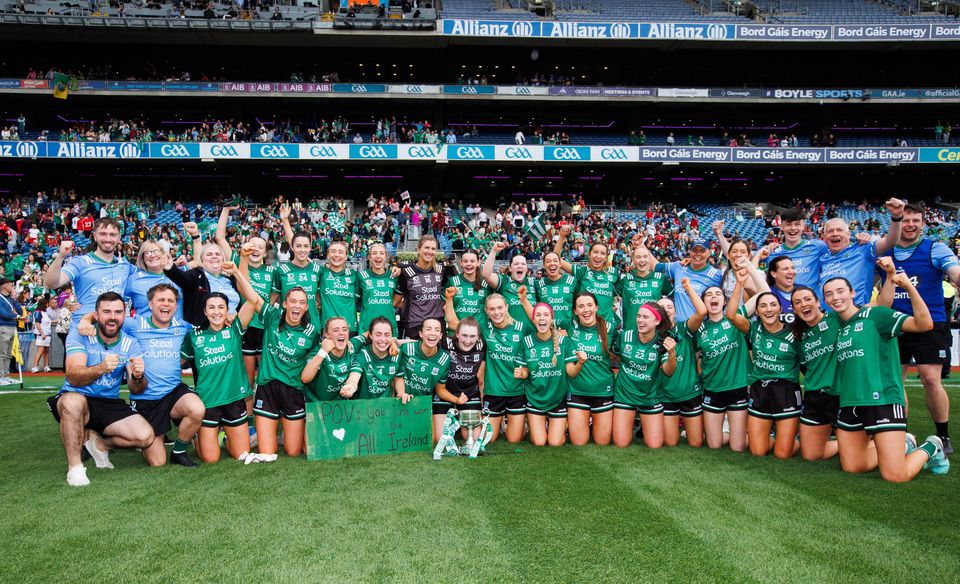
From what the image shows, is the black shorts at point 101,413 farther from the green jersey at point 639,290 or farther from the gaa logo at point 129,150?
the gaa logo at point 129,150

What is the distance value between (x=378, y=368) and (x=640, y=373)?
8.83ft

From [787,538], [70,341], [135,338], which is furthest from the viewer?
[135,338]

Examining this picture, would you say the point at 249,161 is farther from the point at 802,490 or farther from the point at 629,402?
the point at 802,490

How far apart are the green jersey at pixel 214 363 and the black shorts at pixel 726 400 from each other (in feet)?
15.3

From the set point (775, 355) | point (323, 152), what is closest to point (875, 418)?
point (775, 355)

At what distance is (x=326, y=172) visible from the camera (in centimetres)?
3534

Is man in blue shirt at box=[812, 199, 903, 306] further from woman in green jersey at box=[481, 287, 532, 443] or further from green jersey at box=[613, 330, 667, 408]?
woman in green jersey at box=[481, 287, 532, 443]

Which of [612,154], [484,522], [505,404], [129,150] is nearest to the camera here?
[484,522]

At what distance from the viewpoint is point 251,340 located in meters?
7.27

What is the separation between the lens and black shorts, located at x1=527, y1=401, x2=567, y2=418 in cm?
646

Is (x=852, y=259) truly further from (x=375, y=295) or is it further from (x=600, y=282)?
(x=375, y=295)

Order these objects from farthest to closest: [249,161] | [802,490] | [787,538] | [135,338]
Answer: [249,161] → [135,338] → [802,490] → [787,538]

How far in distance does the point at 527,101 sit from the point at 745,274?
2907 centimetres

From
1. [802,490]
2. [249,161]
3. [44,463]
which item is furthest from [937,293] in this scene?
[249,161]
